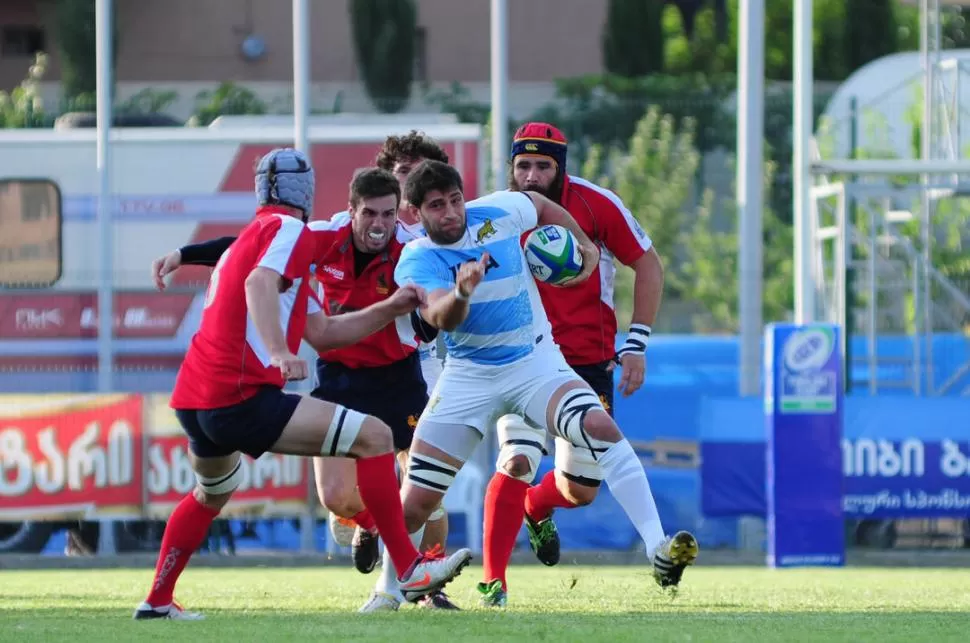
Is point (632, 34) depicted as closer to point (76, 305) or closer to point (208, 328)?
point (76, 305)

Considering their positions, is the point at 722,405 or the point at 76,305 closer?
the point at 722,405

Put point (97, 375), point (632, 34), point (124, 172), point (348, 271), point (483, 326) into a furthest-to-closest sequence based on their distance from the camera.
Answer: point (632, 34) → point (124, 172) → point (97, 375) → point (348, 271) → point (483, 326)

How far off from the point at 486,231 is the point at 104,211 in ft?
33.3

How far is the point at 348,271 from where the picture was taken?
952 cm

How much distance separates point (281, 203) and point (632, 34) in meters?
35.5

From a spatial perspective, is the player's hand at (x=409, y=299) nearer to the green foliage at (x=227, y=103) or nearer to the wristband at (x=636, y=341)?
the wristband at (x=636, y=341)

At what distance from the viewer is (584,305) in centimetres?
998

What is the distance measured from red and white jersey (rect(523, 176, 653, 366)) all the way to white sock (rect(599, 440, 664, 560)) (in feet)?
4.13

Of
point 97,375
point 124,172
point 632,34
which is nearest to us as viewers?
point 97,375

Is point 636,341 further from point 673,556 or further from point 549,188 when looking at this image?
point 673,556

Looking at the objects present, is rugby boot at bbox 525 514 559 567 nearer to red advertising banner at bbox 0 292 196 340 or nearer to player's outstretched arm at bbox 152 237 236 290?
player's outstretched arm at bbox 152 237 236 290

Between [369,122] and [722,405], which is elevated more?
[369,122]

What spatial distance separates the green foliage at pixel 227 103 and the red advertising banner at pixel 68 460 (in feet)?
58.2

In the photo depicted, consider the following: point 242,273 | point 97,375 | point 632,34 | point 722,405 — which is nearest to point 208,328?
point 242,273
